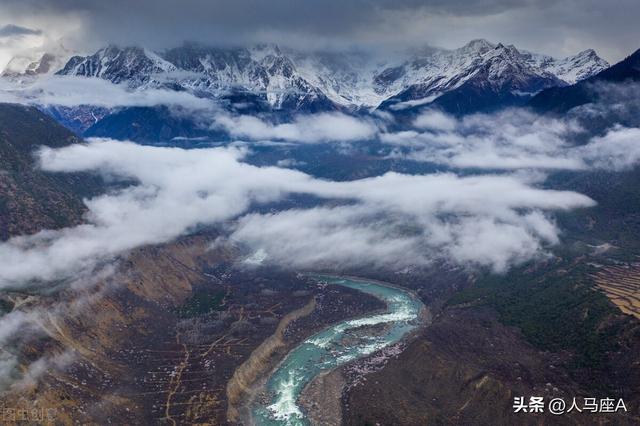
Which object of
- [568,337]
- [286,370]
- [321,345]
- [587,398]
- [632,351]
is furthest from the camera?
[321,345]

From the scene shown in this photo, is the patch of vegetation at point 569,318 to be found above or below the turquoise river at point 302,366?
above

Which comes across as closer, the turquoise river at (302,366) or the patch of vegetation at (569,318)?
the turquoise river at (302,366)

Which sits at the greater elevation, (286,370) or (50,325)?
(50,325)

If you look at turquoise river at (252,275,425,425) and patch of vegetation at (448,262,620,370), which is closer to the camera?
turquoise river at (252,275,425,425)

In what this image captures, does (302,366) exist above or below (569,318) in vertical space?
below

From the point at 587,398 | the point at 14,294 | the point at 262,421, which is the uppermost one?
the point at 14,294

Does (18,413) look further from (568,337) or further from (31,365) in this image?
(568,337)

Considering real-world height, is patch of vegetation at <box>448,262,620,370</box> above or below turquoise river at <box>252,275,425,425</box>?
above

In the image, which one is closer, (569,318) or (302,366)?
(569,318)

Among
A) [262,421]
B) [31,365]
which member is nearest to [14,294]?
[31,365]

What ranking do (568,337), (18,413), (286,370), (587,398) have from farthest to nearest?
(286,370) < (568,337) < (587,398) < (18,413)

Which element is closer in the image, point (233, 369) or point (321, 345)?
point (233, 369)
